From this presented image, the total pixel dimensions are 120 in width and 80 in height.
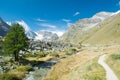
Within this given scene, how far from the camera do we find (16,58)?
2830 inches

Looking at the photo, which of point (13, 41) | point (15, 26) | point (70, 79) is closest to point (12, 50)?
point (13, 41)

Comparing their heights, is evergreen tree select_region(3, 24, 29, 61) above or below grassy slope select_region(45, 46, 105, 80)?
above

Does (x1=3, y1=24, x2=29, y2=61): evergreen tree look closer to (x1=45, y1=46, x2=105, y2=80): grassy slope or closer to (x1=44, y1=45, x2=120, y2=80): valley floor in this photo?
(x1=44, y1=45, x2=120, y2=80): valley floor

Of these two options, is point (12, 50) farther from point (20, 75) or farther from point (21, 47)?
point (20, 75)

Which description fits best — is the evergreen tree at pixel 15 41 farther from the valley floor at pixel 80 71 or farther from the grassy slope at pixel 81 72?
the grassy slope at pixel 81 72

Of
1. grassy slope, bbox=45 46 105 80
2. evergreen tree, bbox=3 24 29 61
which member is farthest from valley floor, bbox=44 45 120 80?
evergreen tree, bbox=3 24 29 61

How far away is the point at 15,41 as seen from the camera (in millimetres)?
68812

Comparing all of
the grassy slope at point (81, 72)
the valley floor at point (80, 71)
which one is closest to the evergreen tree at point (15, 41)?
the valley floor at point (80, 71)

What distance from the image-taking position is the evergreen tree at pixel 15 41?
221ft

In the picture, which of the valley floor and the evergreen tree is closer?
the valley floor

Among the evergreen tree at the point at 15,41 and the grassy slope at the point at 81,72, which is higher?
the evergreen tree at the point at 15,41

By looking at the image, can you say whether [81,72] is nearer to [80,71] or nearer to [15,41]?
[80,71]

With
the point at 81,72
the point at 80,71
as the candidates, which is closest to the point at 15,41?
the point at 80,71

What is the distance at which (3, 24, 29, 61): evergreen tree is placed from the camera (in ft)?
221
